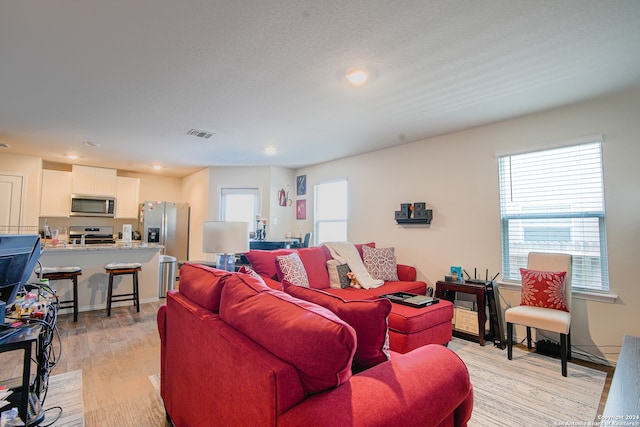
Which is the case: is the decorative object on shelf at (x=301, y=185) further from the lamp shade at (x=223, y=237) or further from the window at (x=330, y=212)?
the lamp shade at (x=223, y=237)

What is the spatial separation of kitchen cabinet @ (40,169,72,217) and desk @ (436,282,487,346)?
21.6 ft

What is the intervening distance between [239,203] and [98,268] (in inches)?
101

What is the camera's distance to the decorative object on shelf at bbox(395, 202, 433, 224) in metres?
4.06

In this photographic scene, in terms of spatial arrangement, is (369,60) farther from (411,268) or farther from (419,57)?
(411,268)

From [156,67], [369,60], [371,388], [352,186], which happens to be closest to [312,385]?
[371,388]

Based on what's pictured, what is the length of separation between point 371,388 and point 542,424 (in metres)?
1.73

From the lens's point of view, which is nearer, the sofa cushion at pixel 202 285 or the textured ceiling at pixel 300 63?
the sofa cushion at pixel 202 285

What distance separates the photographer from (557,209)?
312 centimetres

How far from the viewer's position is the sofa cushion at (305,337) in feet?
3.00

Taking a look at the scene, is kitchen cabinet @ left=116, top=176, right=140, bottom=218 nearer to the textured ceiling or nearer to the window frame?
the window frame

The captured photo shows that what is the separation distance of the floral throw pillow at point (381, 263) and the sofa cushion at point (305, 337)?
296 cm

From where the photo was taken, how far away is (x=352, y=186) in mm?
5184

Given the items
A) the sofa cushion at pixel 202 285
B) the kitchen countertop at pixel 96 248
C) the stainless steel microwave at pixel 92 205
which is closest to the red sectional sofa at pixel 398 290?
the sofa cushion at pixel 202 285

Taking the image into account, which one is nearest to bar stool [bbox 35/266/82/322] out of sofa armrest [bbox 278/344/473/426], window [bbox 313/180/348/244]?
window [bbox 313/180/348/244]
